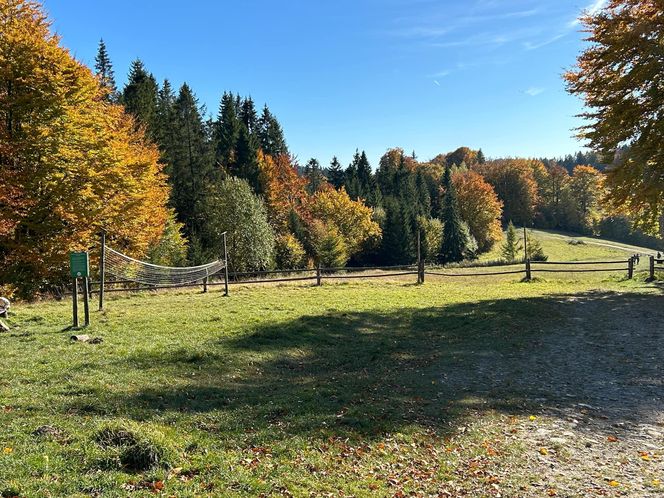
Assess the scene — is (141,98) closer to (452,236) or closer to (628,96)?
(628,96)

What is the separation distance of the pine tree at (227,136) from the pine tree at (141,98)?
32.2 ft

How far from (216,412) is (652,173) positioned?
16648 mm

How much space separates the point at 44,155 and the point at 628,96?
23338 millimetres

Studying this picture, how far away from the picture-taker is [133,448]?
14.9 feet

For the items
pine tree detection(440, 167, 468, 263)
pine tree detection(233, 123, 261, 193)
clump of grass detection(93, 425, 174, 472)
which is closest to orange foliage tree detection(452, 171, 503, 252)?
pine tree detection(440, 167, 468, 263)

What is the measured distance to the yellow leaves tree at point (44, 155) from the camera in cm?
1770

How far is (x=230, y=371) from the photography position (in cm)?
869

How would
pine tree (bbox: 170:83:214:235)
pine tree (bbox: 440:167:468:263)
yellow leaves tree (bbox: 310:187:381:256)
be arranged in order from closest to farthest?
pine tree (bbox: 170:83:214:235) < yellow leaves tree (bbox: 310:187:381:256) < pine tree (bbox: 440:167:468:263)

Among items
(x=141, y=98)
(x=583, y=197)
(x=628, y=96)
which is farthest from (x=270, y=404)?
(x=583, y=197)

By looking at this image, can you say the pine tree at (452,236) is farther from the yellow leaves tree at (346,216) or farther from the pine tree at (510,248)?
the yellow leaves tree at (346,216)

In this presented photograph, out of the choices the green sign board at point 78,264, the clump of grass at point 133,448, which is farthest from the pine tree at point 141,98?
the clump of grass at point 133,448

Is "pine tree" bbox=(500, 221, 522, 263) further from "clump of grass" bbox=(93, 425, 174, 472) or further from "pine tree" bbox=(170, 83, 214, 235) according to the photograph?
"clump of grass" bbox=(93, 425, 174, 472)

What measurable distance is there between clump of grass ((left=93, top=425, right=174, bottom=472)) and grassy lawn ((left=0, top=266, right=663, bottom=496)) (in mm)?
15

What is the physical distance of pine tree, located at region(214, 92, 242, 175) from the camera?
51094 millimetres
